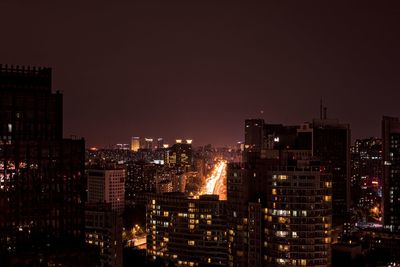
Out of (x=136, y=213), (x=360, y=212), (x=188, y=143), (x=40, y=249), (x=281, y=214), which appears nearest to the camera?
(x=40, y=249)

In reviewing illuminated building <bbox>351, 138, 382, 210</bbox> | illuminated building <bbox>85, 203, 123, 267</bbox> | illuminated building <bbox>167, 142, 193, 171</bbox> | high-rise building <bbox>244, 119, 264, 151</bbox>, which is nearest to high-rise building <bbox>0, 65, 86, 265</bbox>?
illuminated building <bbox>85, 203, 123, 267</bbox>

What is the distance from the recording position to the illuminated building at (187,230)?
44438 mm

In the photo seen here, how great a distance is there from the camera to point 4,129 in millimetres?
24500

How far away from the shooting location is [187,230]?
46.3 metres

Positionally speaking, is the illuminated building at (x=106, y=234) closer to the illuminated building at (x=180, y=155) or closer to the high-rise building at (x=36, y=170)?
the high-rise building at (x=36, y=170)

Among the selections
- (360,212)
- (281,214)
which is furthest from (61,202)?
(360,212)

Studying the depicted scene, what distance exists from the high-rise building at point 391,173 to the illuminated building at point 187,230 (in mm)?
28658

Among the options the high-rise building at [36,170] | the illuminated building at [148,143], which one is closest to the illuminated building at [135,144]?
the illuminated building at [148,143]

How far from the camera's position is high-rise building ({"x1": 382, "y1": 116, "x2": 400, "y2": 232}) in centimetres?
6688

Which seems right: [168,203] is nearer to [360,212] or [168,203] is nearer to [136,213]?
[136,213]

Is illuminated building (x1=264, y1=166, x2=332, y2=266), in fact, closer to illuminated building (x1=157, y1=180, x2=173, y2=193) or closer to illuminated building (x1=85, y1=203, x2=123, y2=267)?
illuminated building (x1=85, y1=203, x2=123, y2=267)

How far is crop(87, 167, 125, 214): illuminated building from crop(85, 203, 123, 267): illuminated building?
121 ft

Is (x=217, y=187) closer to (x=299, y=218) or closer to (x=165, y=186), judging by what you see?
(x=165, y=186)

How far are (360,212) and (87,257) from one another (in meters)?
58.1
